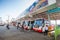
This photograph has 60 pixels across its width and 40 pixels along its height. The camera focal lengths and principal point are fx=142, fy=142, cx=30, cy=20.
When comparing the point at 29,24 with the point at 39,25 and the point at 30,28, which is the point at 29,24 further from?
the point at 39,25

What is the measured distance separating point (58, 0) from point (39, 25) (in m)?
4.04

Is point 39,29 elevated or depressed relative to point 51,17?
depressed

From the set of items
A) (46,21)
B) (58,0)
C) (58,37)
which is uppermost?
(58,0)

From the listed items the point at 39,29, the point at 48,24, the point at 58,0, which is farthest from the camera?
the point at 39,29

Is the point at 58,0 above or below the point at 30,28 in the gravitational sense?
above

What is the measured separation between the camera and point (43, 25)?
8625 mm

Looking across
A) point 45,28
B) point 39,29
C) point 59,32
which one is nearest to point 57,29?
point 59,32

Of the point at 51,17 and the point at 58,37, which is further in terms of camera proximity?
the point at 51,17

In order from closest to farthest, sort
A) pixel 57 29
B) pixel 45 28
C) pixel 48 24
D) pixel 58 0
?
pixel 57 29
pixel 58 0
pixel 45 28
pixel 48 24

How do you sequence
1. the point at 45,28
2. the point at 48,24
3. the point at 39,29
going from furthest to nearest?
the point at 39,29
the point at 48,24
the point at 45,28

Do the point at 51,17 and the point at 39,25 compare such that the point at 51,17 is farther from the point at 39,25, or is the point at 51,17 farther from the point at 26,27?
the point at 26,27

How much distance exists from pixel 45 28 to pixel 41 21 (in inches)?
38.8

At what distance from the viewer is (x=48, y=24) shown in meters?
8.64

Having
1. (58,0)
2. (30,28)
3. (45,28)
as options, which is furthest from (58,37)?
(30,28)
